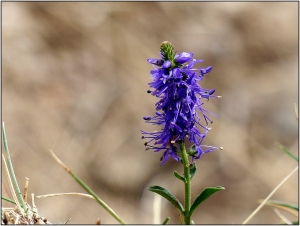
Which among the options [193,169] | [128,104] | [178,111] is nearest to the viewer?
[178,111]

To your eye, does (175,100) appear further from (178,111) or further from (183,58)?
(183,58)

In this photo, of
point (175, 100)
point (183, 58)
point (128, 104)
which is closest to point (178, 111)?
point (175, 100)

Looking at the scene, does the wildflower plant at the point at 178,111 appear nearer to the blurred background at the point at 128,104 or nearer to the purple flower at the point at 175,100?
the purple flower at the point at 175,100

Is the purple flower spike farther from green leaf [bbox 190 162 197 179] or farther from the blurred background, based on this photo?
the blurred background

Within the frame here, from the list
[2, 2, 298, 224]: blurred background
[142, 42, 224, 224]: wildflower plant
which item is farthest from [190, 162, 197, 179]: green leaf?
[2, 2, 298, 224]: blurred background

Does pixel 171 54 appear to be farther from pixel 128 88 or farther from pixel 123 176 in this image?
pixel 128 88

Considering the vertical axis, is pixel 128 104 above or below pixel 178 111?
above

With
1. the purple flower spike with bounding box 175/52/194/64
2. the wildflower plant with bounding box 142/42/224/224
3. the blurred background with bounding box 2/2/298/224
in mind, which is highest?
the blurred background with bounding box 2/2/298/224

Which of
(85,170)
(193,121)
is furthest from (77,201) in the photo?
(193,121)
